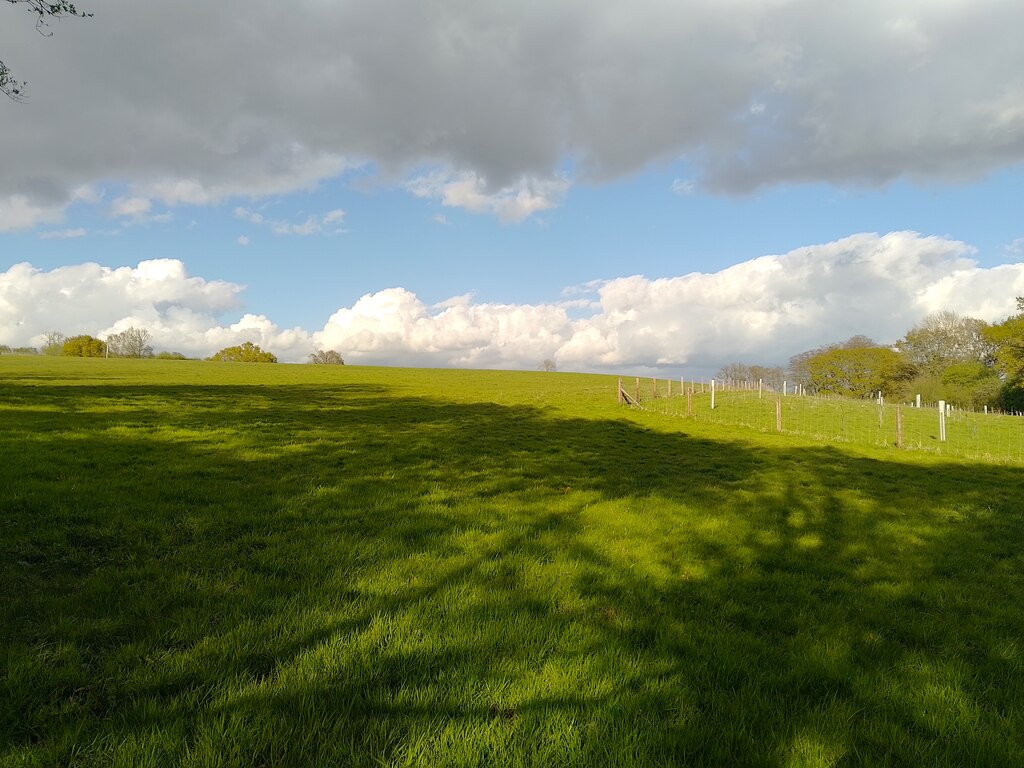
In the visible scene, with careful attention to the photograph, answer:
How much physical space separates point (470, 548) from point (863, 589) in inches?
199

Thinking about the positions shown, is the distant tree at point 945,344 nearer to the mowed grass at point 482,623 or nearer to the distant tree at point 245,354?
the mowed grass at point 482,623

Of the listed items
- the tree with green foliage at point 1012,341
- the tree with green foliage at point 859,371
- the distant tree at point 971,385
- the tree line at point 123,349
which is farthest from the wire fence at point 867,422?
the tree line at point 123,349

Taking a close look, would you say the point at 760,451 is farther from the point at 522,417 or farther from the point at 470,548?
the point at 470,548

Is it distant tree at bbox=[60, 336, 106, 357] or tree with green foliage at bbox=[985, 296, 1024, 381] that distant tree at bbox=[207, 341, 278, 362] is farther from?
tree with green foliage at bbox=[985, 296, 1024, 381]

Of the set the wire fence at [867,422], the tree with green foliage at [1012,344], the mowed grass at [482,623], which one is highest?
the tree with green foliage at [1012,344]

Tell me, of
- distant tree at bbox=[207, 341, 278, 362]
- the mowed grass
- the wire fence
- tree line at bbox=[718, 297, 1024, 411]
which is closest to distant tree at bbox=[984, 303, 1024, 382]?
tree line at bbox=[718, 297, 1024, 411]

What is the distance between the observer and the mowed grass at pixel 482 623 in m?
3.21

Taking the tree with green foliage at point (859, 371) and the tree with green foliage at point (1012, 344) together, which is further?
the tree with green foliage at point (859, 371)

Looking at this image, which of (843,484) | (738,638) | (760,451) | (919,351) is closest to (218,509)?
→ (738,638)

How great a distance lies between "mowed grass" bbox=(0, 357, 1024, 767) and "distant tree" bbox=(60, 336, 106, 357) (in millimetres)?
133266

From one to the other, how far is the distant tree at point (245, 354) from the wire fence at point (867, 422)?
105762 millimetres

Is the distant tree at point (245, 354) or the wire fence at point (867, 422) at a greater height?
the distant tree at point (245, 354)

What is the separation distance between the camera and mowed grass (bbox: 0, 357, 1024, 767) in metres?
3.21

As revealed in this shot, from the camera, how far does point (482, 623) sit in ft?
15.3
